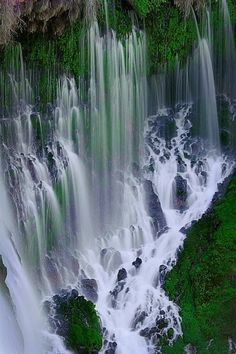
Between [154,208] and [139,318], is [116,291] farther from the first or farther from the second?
[154,208]

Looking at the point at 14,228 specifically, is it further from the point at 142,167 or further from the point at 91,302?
the point at 142,167

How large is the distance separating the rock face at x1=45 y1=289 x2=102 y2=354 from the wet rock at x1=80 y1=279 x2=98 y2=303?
486 millimetres

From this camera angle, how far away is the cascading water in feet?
43.1

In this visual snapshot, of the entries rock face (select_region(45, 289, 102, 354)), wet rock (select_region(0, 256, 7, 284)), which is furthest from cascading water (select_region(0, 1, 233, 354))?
wet rock (select_region(0, 256, 7, 284))

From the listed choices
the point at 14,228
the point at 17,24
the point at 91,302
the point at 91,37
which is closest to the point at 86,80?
the point at 91,37

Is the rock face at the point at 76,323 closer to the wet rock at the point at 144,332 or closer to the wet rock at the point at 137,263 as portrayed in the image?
the wet rock at the point at 144,332

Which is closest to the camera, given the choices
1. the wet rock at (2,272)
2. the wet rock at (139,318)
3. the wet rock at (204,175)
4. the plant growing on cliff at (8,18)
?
the wet rock at (2,272)

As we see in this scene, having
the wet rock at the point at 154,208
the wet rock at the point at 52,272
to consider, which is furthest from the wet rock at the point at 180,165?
the wet rock at the point at 52,272

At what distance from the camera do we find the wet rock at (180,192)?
15.8 meters

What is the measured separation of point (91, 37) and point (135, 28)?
4.57 ft

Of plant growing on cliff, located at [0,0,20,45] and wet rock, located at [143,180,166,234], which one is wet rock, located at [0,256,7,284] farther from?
wet rock, located at [143,180,166,234]

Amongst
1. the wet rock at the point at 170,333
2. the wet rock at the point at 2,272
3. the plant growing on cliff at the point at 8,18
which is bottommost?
the wet rock at the point at 170,333

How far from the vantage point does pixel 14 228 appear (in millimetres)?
13336

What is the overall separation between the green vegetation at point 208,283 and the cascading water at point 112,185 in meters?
0.27
